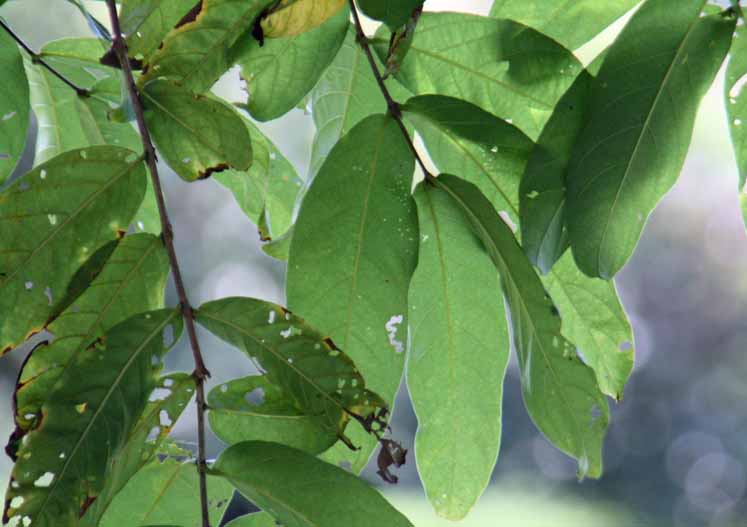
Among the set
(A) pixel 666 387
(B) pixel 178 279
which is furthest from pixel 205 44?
(A) pixel 666 387

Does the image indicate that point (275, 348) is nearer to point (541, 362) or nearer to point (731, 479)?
point (541, 362)

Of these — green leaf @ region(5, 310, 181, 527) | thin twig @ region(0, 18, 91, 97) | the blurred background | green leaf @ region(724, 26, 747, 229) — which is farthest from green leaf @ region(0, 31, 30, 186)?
the blurred background

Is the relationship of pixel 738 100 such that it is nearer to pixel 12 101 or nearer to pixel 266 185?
pixel 266 185

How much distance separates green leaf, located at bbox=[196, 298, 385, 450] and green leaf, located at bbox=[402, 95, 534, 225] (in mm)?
169

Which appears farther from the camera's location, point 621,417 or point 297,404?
point 621,417

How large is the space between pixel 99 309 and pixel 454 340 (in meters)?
0.23

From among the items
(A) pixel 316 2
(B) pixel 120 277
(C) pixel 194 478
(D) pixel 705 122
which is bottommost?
(C) pixel 194 478

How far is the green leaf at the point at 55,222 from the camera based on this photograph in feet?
1.87

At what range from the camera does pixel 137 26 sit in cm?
59

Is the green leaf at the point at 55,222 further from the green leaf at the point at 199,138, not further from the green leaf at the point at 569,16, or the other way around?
the green leaf at the point at 569,16

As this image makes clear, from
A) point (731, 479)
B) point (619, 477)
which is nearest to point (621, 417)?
point (619, 477)

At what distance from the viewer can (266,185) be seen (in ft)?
2.64

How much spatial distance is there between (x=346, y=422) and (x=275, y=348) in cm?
6

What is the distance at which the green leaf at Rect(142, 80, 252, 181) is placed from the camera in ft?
1.99
